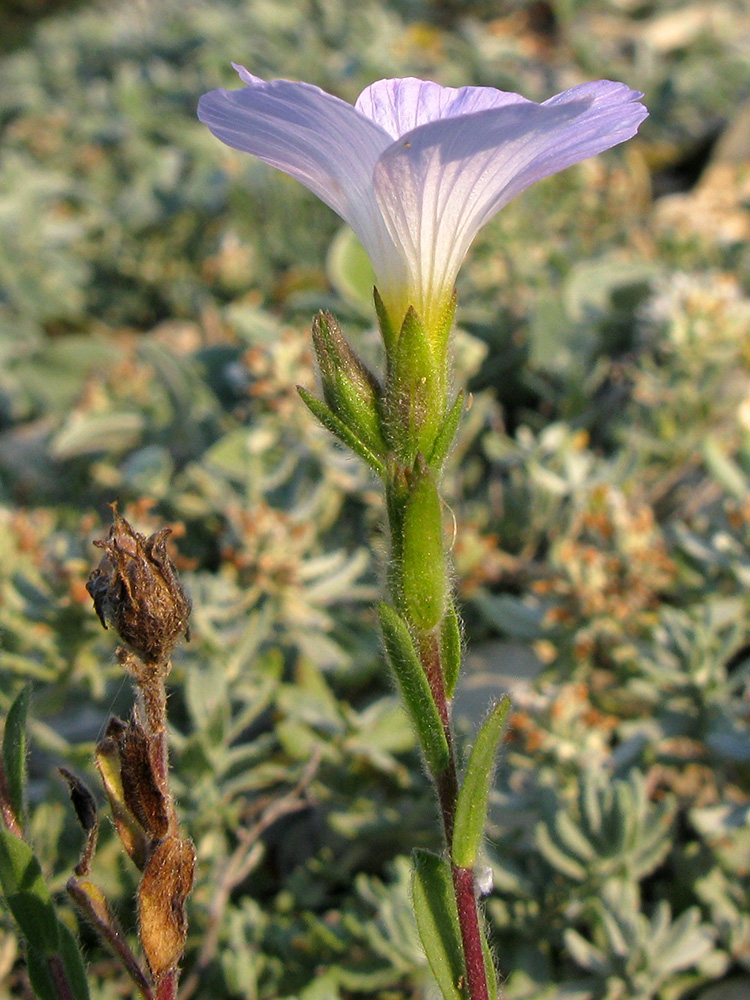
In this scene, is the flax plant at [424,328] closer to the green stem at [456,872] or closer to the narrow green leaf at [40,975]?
the green stem at [456,872]

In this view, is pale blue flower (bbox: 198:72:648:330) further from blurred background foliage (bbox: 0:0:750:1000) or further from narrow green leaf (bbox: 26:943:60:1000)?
narrow green leaf (bbox: 26:943:60:1000)

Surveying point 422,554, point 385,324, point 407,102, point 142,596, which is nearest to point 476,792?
point 422,554

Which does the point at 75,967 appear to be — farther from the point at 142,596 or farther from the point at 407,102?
the point at 407,102

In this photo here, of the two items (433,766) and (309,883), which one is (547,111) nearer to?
(433,766)

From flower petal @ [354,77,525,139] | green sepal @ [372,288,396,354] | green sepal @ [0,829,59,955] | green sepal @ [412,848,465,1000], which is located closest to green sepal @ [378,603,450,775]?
green sepal @ [412,848,465,1000]

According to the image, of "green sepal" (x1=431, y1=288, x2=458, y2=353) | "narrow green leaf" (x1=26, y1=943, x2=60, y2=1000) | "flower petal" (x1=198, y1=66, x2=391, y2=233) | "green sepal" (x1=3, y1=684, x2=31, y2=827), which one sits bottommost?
"narrow green leaf" (x1=26, y1=943, x2=60, y2=1000)
